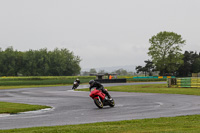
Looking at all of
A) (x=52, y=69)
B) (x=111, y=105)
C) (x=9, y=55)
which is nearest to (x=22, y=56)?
(x=9, y=55)

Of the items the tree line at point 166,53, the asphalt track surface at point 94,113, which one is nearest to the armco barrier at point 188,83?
the asphalt track surface at point 94,113

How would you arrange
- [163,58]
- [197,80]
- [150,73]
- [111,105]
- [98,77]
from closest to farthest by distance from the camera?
[111,105] → [197,80] → [98,77] → [163,58] → [150,73]

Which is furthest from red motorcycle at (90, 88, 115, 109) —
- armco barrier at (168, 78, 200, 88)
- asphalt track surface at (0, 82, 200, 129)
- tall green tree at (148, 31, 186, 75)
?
tall green tree at (148, 31, 186, 75)

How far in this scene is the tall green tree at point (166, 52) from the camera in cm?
9014

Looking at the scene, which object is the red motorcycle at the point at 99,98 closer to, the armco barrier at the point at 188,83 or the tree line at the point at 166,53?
the armco barrier at the point at 188,83

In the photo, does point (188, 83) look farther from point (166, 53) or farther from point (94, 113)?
point (166, 53)

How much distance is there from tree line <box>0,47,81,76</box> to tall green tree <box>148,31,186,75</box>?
39.0 m

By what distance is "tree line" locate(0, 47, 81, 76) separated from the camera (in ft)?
358

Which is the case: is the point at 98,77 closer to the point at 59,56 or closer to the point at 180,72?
the point at 180,72

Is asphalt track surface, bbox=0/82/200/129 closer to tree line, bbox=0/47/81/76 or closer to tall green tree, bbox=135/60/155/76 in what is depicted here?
tall green tree, bbox=135/60/155/76

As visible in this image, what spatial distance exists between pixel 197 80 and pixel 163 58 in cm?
5232

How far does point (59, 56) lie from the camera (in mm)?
117375

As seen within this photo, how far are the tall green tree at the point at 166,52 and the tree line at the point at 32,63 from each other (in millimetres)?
38975

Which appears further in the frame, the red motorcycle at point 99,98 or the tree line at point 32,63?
the tree line at point 32,63
